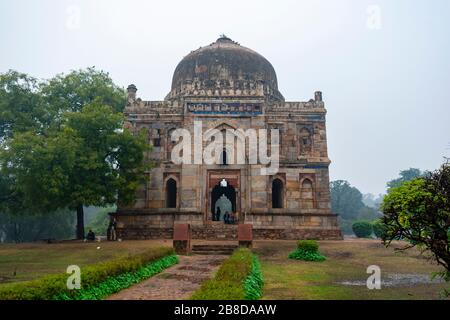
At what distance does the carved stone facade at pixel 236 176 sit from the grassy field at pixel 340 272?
4.21m

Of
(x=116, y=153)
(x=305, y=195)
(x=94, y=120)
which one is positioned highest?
(x=94, y=120)

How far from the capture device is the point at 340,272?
1205 cm

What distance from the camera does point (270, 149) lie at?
2469 cm

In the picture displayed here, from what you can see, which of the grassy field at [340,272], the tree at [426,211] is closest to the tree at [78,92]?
the grassy field at [340,272]

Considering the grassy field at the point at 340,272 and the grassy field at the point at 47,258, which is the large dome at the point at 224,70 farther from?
the grassy field at the point at 47,258

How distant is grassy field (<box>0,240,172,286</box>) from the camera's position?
11.5 meters

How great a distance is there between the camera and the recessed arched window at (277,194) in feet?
81.6

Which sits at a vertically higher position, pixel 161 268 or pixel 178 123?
pixel 178 123

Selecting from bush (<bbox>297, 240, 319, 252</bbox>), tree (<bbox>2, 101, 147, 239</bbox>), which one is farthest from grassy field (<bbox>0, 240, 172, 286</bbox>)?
bush (<bbox>297, 240, 319, 252</bbox>)

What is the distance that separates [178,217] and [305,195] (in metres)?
7.72

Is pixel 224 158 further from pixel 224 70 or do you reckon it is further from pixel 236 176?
pixel 224 70
